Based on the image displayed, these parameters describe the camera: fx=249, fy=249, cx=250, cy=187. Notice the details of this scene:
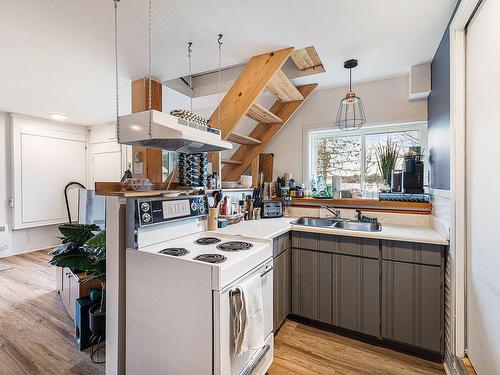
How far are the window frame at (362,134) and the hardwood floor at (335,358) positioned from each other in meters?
1.52

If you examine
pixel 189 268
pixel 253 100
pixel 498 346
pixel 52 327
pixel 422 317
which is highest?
pixel 253 100

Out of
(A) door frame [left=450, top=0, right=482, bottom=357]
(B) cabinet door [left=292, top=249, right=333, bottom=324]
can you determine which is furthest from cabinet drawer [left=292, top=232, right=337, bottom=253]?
(A) door frame [left=450, top=0, right=482, bottom=357]

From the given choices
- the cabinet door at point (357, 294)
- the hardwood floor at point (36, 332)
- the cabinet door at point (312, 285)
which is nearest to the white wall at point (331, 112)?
the cabinet door at point (312, 285)

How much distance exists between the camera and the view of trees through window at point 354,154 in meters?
2.64

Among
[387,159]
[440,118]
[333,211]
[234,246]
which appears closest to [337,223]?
[333,211]

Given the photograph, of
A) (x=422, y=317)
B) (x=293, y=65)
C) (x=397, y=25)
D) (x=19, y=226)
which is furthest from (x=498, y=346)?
(x=19, y=226)

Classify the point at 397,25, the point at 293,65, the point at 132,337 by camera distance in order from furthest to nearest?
the point at 293,65, the point at 397,25, the point at 132,337

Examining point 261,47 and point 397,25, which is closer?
point 397,25

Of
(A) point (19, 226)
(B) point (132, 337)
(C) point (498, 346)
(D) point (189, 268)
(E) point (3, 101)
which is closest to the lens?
(C) point (498, 346)

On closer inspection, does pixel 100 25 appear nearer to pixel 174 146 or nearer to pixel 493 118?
pixel 174 146

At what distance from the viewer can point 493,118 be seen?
1176 mm

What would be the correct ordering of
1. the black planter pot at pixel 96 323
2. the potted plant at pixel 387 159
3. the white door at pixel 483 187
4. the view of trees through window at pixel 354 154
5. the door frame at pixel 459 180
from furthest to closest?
the view of trees through window at pixel 354 154 < the potted plant at pixel 387 159 < the black planter pot at pixel 96 323 < the door frame at pixel 459 180 < the white door at pixel 483 187

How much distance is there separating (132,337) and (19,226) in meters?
4.27

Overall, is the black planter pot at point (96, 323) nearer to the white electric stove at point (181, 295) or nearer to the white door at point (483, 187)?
the white electric stove at point (181, 295)
